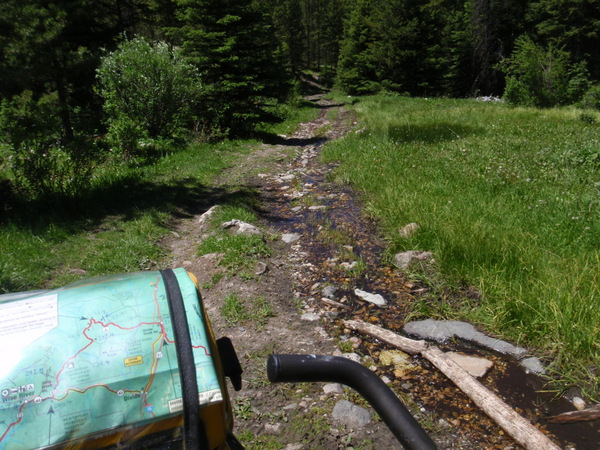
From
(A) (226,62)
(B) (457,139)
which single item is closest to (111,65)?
(A) (226,62)

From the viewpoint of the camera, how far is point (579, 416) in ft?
A: 9.20

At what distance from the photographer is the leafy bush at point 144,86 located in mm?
11094

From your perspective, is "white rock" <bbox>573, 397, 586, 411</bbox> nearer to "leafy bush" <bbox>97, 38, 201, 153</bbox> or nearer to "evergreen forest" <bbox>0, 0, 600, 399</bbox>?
"evergreen forest" <bbox>0, 0, 600, 399</bbox>

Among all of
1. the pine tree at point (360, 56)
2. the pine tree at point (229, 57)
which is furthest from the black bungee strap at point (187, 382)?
the pine tree at point (360, 56)

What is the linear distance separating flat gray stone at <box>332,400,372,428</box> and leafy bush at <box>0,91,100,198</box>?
19.3ft

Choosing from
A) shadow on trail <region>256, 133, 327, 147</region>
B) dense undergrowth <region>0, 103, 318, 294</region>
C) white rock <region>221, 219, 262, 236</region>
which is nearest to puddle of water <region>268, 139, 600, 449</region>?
white rock <region>221, 219, 262, 236</region>

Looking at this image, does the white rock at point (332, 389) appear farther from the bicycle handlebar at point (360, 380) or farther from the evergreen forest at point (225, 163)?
the bicycle handlebar at point (360, 380)

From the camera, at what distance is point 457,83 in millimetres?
40562

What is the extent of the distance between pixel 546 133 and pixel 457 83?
3330cm

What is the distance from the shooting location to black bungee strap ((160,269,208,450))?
1.06m

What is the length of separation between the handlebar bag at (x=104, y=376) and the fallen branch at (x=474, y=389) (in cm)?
236

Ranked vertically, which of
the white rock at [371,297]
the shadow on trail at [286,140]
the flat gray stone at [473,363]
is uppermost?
the shadow on trail at [286,140]

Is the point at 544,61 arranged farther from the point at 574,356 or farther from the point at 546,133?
the point at 574,356

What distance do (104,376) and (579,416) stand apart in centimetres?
314
